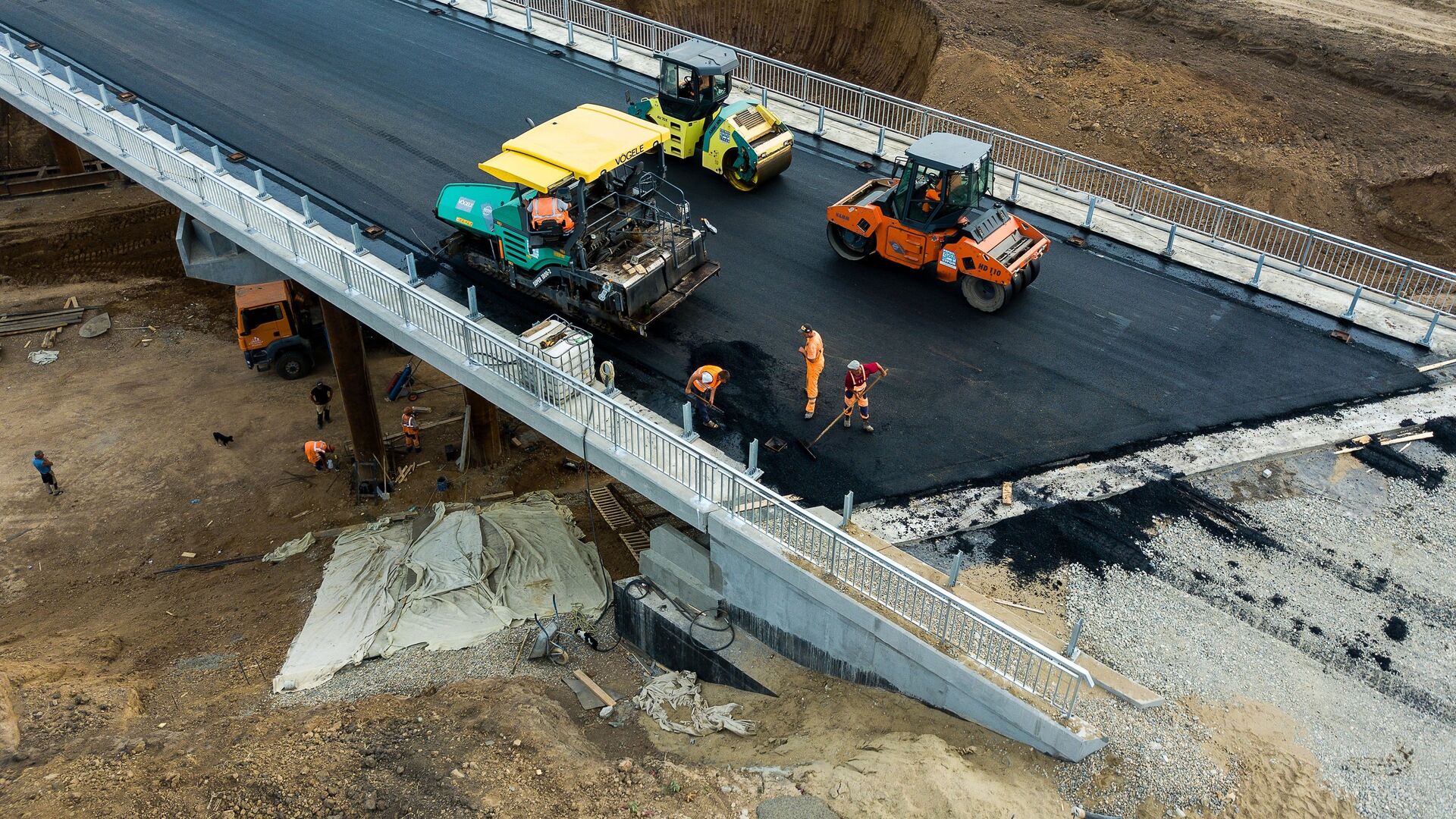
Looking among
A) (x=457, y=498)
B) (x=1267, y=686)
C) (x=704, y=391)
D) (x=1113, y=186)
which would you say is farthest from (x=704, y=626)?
(x=1113, y=186)

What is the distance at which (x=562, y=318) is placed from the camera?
15.8m

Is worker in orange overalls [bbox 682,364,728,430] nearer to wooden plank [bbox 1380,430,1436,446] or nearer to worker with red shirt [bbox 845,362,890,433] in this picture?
worker with red shirt [bbox 845,362,890,433]

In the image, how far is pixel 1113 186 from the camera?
26500mm

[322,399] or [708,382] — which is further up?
[708,382]

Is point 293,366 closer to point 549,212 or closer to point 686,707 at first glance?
point 549,212

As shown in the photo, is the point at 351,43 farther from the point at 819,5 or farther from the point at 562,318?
the point at 819,5

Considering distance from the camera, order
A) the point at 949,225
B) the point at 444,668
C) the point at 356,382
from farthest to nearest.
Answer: the point at 356,382 → the point at 949,225 → the point at 444,668

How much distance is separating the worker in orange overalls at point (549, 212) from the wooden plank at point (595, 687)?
6.31 meters

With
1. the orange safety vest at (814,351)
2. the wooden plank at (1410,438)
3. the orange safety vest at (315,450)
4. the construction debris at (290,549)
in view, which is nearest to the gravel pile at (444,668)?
the orange safety vest at (814,351)

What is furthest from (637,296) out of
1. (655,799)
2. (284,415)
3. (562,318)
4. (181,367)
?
(181,367)

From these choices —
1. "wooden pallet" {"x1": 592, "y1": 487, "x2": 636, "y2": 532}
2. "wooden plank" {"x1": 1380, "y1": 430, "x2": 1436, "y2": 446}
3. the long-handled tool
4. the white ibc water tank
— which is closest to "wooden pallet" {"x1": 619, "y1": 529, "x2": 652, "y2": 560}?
"wooden pallet" {"x1": 592, "y1": 487, "x2": 636, "y2": 532}

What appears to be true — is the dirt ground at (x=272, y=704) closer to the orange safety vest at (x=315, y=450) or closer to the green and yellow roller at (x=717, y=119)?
the orange safety vest at (x=315, y=450)

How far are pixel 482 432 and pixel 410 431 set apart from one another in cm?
196

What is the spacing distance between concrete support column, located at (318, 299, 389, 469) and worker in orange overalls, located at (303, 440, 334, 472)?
46.4 inches
